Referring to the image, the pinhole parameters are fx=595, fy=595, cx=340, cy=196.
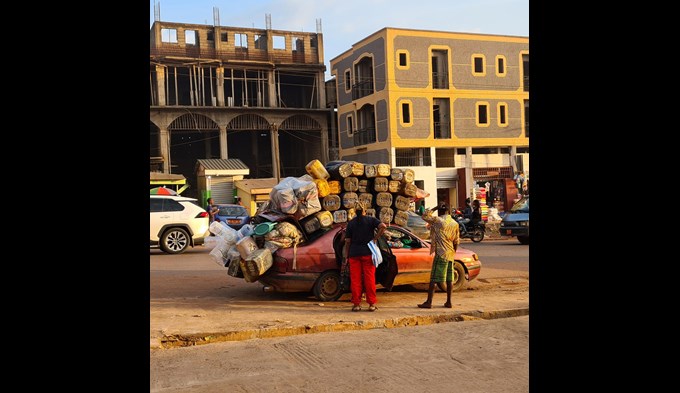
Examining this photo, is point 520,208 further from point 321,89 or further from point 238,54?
point 238,54

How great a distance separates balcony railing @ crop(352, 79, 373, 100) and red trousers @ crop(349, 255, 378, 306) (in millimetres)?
33283

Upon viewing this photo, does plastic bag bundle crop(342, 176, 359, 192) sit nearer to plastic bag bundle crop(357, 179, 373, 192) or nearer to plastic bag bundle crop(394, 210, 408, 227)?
plastic bag bundle crop(357, 179, 373, 192)

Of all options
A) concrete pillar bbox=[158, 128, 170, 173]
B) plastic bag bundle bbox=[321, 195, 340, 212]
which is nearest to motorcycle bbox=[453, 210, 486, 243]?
plastic bag bundle bbox=[321, 195, 340, 212]

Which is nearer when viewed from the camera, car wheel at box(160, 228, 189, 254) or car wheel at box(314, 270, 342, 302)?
car wheel at box(314, 270, 342, 302)

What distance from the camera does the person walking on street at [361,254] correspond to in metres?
9.10

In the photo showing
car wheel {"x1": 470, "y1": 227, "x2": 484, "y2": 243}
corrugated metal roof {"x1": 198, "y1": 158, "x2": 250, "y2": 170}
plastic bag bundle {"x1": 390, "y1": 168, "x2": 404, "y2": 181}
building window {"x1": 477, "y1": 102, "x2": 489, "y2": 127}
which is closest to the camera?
plastic bag bundle {"x1": 390, "y1": 168, "x2": 404, "y2": 181}

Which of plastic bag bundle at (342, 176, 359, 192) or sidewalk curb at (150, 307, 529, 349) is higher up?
plastic bag bundle at (342, 176, 359, 192)

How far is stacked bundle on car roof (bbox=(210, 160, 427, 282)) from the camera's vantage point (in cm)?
966

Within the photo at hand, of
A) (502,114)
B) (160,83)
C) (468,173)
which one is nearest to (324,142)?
(468,173)

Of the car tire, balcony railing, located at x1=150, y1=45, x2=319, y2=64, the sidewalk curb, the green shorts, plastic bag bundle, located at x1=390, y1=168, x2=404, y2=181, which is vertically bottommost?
the sidewalk curb

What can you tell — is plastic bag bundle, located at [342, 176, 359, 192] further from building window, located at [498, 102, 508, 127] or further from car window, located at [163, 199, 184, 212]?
building window, located at [498, 102, 508, 127]

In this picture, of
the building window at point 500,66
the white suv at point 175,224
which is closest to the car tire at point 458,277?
the white suv at point 175,224

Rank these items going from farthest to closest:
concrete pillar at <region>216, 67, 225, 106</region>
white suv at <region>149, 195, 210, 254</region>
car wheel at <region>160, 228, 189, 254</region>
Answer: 1. concrete pillar at <region>216, 67, 225, 106</region>
2. car wheel at <region>160, 228, 189, 254</region>
3. white suv at <region>149, 195, 210, 254</region>
